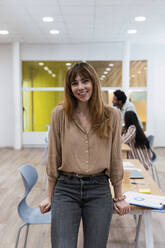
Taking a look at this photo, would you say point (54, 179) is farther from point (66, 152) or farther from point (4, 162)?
point (4, 162)

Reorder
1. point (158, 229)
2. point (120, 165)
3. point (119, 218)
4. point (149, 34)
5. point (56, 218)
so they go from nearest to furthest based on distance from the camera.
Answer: point (56, 218)
point (120, 165)
point (158, 229)
point (119, 218)
point (149, 34)

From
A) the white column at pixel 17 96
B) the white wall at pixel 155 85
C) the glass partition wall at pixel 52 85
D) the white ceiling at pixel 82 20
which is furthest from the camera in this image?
the glass partition wall at pixel 52 85

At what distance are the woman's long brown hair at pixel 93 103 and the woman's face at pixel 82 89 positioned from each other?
0.7 inches

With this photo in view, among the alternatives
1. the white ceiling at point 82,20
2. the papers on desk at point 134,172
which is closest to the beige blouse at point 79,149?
the papers on desk at point 134,172

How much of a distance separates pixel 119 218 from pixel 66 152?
88.0 inches

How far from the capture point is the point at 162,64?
8.59 meters

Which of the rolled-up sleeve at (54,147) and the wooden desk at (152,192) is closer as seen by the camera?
the rolled-up sleeve at (54,147)

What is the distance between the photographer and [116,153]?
1.54 meters

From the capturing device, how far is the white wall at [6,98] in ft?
28.5

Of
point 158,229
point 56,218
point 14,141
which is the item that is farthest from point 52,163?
point 14,141

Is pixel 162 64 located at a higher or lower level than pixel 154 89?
higher

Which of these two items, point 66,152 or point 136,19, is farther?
point 136,19

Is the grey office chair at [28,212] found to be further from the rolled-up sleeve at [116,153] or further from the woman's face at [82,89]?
the woman's face at [82,89]

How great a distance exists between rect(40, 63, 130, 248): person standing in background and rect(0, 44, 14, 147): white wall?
25.0 ft
